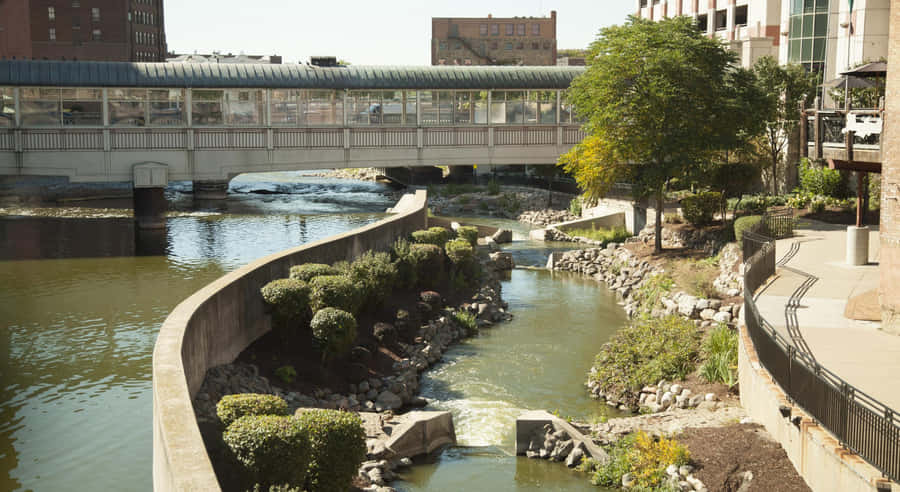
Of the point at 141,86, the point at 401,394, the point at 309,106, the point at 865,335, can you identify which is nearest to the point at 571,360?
the point at 401,394

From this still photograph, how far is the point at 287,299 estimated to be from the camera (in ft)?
58.4

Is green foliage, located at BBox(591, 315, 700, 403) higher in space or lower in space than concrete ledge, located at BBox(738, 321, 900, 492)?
lower

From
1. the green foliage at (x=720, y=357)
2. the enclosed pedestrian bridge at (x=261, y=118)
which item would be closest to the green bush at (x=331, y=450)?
the green foliage at (x=720, y=357)

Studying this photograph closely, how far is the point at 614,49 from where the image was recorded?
31.4m

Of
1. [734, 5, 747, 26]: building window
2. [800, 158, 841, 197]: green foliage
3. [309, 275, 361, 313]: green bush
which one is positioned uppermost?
[734, 5, 747, 26]: building window

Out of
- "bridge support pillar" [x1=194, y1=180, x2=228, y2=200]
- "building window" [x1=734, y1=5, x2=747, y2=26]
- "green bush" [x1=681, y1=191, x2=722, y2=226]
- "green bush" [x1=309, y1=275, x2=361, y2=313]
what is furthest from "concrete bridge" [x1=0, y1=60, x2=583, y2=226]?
"building window" [x1=734, y1=5, x2=747, y2=26]

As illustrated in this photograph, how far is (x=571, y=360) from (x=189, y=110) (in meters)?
20.7

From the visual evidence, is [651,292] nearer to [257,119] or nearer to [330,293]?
[330,293]

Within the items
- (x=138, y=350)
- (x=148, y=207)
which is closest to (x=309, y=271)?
(x=138, y=350)

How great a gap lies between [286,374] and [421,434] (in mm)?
3053

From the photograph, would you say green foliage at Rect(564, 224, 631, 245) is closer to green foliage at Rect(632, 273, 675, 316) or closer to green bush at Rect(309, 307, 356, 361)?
green foliage at Rect(632, 273, 675, 316)

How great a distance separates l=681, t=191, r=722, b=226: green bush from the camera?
32219 millimetres

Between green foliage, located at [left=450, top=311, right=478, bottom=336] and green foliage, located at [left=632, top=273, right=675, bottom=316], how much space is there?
16.0ft

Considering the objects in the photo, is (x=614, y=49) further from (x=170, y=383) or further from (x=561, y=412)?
(x=170, y=383)
